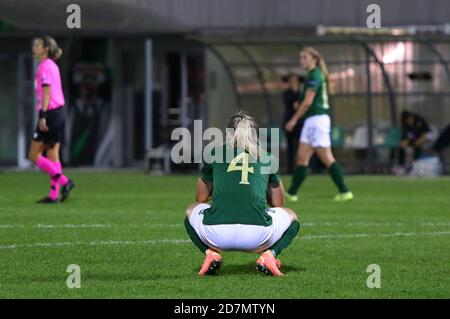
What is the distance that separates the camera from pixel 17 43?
37.1m

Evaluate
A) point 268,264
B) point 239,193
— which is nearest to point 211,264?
point 268,264

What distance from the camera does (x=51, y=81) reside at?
19922mm

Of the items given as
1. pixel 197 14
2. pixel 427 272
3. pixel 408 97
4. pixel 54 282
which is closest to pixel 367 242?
pixel 427 272

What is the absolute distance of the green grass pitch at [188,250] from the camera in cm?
1088

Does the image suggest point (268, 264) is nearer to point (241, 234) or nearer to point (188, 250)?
point (241, 234)

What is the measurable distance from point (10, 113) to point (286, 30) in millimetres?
7550

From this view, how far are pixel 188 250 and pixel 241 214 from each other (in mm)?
2315

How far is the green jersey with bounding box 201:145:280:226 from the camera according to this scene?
11570mm

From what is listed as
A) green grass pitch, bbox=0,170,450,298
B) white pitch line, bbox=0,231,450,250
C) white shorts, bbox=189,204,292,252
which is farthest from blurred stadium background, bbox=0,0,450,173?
white shorts, bbox=189,204,292,252

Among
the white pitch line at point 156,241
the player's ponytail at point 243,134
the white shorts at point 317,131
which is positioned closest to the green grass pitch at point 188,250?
Answer: the white pitch line at point 156,241

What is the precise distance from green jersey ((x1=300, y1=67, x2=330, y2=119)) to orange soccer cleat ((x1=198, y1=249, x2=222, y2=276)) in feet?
30.6

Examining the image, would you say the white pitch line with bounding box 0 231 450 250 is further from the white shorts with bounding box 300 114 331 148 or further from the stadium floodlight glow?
the stadium floodlight glow
